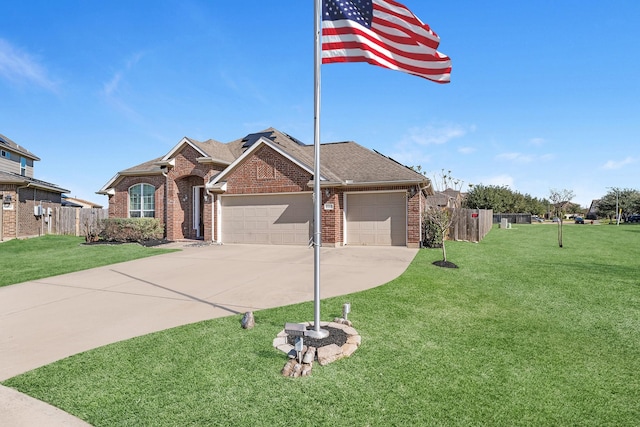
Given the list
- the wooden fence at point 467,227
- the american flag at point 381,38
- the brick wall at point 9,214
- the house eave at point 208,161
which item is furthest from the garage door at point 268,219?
the brick wall at point 9,214

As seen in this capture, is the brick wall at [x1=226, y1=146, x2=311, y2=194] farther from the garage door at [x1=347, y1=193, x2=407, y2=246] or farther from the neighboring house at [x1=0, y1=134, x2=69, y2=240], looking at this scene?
the neighboring house at [x1=0, y1=134, x2=69, y2=240]

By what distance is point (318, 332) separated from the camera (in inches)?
175

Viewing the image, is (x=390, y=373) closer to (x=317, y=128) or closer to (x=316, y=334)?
(x=316, y=334)

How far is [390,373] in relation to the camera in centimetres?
364

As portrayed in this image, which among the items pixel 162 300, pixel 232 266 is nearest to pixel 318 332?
pixel 162 300

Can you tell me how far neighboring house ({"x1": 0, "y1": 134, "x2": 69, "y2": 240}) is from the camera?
1830 cm

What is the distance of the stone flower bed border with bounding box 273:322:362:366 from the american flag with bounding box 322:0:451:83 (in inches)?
145

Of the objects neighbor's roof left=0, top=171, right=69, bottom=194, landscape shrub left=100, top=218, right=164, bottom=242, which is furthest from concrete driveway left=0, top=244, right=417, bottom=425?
neighbor's roof left=0, top=171, right=69, bottom=194

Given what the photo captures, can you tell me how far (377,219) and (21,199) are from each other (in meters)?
19.7

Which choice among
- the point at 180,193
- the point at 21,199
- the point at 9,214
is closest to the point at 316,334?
the point at 180,193

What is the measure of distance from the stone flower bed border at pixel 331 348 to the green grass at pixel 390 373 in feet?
0.37

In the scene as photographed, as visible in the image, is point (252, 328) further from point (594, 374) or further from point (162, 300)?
point (594, 374)

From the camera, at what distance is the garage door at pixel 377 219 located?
14367 millimetres

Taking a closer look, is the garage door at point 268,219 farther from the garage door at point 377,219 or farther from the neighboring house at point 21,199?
the neighboring house at point 21,199
